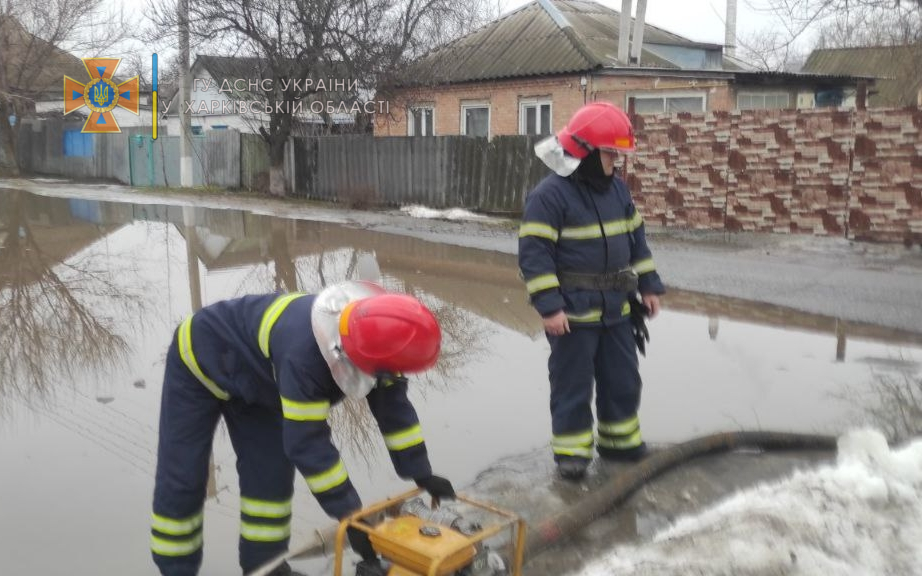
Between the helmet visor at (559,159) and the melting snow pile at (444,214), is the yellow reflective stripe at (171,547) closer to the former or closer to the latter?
the helmet visor at (559,159)

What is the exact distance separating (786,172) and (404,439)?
11.2 meters

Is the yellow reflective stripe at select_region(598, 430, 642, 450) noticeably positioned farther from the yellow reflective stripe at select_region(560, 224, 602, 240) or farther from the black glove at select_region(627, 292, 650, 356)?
the yellow reflective stripe at select_region(560, 224, 602, 240)

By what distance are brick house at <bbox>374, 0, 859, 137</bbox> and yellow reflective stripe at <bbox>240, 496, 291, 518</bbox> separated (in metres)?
16.3

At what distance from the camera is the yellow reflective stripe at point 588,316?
14.4 ft

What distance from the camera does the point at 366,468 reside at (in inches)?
183

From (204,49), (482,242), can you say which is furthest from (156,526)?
(204,49)

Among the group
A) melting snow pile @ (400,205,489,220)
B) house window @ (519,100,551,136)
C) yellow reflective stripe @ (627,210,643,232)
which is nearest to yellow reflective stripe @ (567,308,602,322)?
yellow reflective stripe @ (627,210,643,232)

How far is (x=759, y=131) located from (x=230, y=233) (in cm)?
831

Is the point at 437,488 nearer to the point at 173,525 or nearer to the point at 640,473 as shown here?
the point at 173,525

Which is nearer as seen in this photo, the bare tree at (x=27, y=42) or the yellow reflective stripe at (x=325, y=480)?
the yellow reflective stripe at (x=325, y=480)

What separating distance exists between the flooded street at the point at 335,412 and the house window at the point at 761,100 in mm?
12586

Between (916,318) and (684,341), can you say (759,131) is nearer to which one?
(916,318)

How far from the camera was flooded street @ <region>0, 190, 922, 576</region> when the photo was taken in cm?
413

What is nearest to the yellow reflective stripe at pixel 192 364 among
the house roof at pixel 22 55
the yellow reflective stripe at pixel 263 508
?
the yellow reflective stripe at pixel 263 508
